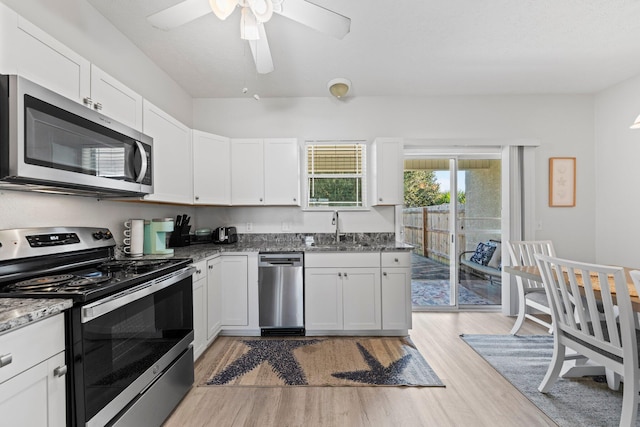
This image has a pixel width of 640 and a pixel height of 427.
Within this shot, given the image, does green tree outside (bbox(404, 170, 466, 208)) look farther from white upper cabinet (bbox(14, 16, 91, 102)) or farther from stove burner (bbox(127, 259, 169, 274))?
white upper cabinet (bbox(14, 16, 91, 102))

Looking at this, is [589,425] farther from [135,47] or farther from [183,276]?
[135,47]

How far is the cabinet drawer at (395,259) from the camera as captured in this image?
2.87 metres

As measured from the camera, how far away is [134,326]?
1.47 m

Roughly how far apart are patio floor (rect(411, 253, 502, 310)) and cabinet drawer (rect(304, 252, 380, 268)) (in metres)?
1.20

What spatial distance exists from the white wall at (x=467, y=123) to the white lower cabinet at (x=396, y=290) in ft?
3.99

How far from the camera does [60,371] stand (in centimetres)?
104

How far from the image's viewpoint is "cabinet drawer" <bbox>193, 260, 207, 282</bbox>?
225 centimetres

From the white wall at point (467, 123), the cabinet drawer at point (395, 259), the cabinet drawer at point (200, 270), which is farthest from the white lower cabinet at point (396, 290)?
the cabinet drawer at point (200, 270)

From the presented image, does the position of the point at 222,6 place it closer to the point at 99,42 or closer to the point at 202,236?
the point at 99,42

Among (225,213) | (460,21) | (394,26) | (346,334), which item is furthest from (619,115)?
(225,213)

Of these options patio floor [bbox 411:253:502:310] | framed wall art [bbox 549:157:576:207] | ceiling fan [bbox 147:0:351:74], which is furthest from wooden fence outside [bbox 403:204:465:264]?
ceiling fan [bbox 147:0:351:74]

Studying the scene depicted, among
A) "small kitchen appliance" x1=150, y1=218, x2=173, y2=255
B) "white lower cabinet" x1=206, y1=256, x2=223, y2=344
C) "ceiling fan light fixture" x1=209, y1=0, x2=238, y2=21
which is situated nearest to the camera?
"ceiling fan light fixture" x1=209, y1=0, x2=238, y2=21

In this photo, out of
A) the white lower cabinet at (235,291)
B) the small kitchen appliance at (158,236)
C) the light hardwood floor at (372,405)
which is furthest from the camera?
the white lower cabinet at (235,291)

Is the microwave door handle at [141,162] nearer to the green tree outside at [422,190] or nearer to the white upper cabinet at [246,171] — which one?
the white upper cabinet at [246,171]
